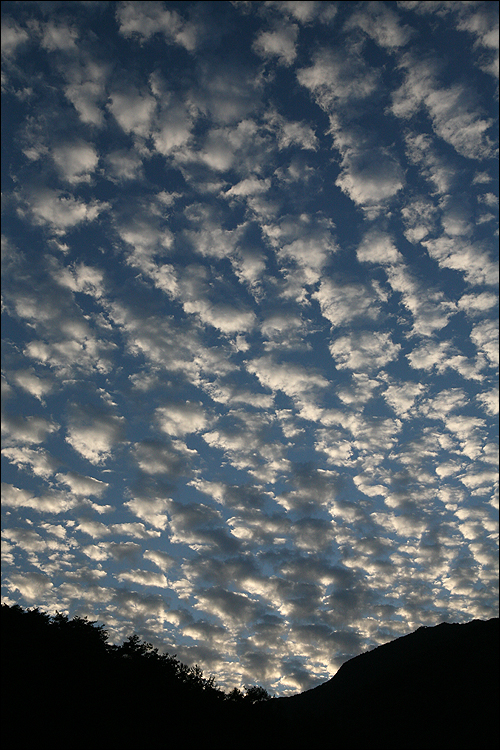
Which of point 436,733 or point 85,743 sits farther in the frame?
point 436,733

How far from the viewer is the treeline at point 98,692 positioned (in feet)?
137

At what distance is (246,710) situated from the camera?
52781 millimetres

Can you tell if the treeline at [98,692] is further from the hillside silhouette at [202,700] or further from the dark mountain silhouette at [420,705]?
the dark mountain silhouette at [420,705]

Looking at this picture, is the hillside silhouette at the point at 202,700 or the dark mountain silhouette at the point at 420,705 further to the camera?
the dark mountain silhouette at the point at 420,705

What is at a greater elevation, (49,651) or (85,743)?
(49,651)

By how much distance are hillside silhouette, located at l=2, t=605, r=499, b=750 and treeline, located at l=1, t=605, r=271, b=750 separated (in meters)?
0.13

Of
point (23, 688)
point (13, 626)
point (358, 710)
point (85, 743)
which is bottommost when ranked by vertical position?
point (358, 710)

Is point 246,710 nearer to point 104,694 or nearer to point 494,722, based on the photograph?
point 104,694

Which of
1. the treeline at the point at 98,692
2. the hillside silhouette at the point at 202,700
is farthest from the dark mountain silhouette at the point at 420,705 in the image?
the treeline at the point at 98,692

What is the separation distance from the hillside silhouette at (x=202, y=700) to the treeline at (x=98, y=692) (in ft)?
0.43

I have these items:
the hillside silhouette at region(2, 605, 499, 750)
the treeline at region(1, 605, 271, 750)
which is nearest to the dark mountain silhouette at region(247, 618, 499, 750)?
the hillside silhouette at region(2, 605, 499, 750)

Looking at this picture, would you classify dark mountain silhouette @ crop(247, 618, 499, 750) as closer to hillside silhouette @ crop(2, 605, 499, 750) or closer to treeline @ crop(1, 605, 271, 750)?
hillside silhouette @ crop(2, 605, 499, 750)

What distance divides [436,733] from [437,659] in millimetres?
13461

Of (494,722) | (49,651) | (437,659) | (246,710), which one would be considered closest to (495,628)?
(437,659)
